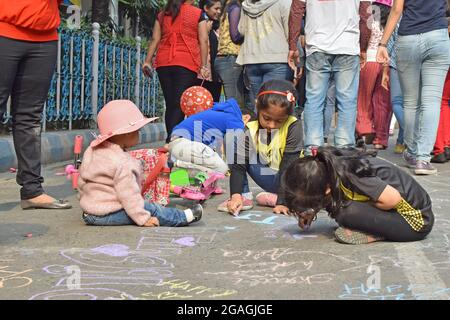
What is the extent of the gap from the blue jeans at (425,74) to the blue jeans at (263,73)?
1006mm

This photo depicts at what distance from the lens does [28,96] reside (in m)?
4.73

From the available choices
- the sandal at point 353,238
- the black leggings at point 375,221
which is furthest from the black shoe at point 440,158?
the sandal at point 353,238

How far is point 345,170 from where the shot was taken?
11.9 feet

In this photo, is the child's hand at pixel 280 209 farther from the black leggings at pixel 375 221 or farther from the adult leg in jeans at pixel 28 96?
the adult leg in jeans at pixel 28 96

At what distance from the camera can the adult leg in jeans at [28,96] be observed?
4598 millimetres

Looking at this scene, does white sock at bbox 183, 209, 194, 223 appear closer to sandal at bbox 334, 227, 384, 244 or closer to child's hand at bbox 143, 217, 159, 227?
child's hand at bbox 143, 217, 159, 227

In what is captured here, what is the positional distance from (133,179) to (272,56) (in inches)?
115

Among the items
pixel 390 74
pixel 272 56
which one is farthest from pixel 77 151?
pixel 390 74

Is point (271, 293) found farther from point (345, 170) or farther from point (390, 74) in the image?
point (390, 74)

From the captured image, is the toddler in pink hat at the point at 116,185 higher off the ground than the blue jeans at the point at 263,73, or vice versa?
the blue jeans at the point at 263,73

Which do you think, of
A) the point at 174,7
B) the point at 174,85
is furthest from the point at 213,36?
the point at 174,85

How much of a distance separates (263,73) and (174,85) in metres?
0.95

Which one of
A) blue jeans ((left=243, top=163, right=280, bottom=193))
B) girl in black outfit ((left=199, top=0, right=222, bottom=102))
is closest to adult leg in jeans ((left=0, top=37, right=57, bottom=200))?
blue jeans ((left=243, top=163, right=280, bottom=193))
